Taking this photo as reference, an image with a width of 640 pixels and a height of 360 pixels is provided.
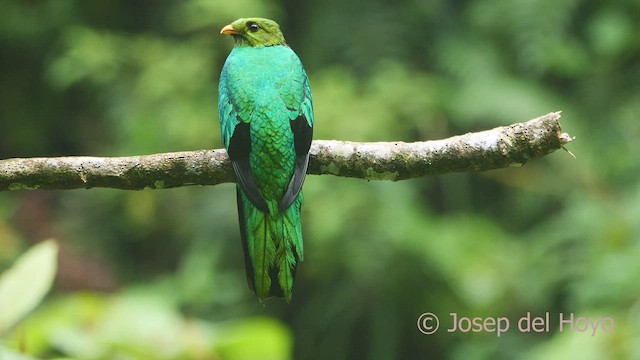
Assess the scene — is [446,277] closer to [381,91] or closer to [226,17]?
[381,91]

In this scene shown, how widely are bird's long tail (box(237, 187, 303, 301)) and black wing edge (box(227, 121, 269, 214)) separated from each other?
45mm

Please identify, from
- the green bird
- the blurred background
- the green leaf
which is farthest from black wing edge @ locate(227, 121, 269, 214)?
the blurred background

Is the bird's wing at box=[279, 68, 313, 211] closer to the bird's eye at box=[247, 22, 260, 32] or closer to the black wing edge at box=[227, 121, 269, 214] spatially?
the black wing edge at box=[227, 121, 269, 214]

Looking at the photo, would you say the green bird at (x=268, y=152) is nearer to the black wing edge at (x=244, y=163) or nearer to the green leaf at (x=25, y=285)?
the black wing edge at (x=244, y=163)

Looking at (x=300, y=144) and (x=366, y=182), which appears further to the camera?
(x=366, y=182)

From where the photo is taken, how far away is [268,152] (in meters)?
2.35

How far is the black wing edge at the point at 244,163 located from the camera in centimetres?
217

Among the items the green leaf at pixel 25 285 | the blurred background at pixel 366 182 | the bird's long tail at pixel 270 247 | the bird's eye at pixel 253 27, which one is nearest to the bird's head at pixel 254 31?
the bird's eye at pixel 253 27

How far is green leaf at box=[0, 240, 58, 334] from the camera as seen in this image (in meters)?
1.69

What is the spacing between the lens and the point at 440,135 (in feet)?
17.4

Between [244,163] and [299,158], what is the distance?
0.15m

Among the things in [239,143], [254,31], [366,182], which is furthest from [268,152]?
[366,182]

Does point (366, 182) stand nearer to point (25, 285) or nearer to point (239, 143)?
point (239, 143)

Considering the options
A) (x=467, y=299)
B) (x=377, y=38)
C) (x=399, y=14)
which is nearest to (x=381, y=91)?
(x=377, y=38)
